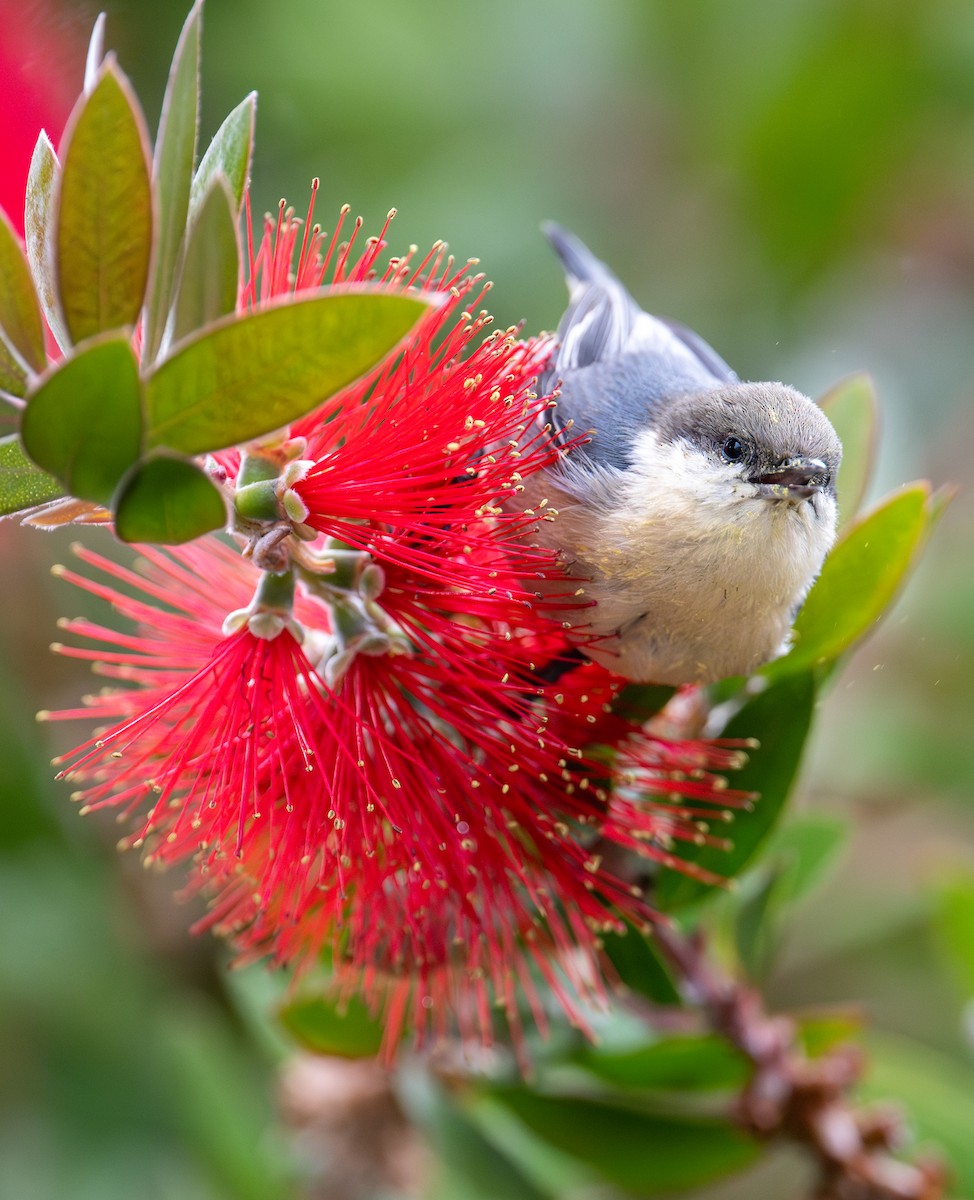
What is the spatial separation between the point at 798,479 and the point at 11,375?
74 cm

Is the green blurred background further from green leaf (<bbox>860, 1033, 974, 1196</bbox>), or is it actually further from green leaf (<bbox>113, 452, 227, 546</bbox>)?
green leaf (<bbox>113, 452, 227, 546</bbox>)

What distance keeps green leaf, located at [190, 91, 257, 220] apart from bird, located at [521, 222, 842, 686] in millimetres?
412

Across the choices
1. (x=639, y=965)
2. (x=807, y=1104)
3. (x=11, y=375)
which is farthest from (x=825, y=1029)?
(x=11, y=375)

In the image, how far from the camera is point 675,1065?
1668 mm

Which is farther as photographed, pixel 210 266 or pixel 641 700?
pixel 641 700

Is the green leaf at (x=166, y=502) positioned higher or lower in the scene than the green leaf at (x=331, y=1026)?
higher

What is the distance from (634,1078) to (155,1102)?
1.38m

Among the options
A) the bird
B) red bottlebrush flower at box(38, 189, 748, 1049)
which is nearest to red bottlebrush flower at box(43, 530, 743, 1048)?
red bottlebrush flower at box(38, 189, 748, 1049)

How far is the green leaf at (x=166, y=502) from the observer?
0.96 meters

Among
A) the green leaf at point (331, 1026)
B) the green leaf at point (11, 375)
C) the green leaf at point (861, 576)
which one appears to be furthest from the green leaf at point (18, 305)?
the green leaf at point (331, 1026)

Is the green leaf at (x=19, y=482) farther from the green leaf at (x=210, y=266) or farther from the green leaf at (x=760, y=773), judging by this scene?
the green leaf at (x=760, y=773)

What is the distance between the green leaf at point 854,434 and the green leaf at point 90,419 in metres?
0.92

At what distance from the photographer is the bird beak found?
1266mm

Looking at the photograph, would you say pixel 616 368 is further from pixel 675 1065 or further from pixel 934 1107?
pixel 934 1107
